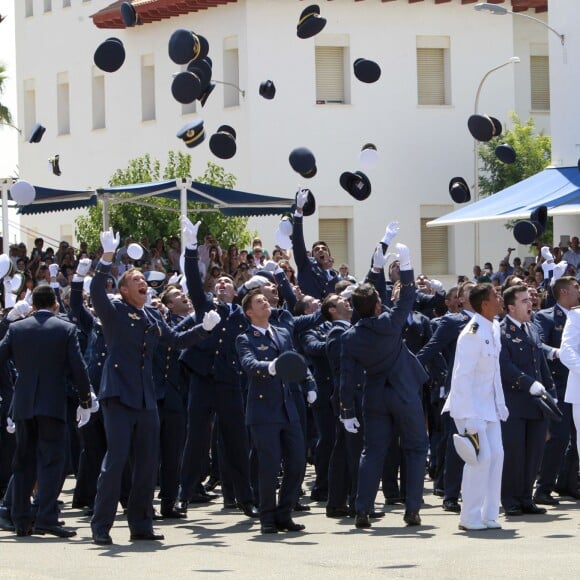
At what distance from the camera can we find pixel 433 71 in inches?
1558

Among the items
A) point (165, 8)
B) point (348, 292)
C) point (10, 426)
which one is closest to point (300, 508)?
point (348, 292)

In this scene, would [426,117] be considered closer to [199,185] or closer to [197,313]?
[199,185]

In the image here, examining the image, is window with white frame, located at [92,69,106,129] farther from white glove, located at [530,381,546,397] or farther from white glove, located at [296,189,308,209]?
white glove, located at [530,381,546,397]

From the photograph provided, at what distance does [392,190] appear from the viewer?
3925 cm

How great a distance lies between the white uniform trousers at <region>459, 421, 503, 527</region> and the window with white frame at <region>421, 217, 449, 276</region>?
28.6 m

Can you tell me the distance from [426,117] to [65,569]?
30746 mm

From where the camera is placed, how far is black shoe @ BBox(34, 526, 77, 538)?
11414mm

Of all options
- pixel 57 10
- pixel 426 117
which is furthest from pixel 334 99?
pixel 57 10

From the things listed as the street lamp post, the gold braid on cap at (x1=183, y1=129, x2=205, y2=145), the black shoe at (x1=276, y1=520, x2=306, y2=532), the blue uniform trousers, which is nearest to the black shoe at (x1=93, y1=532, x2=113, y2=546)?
the blue uniform trousers

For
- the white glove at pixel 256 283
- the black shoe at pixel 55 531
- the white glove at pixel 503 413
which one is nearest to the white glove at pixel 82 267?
the white glove at pixel 256 283

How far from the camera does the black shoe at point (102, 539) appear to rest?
10.9m

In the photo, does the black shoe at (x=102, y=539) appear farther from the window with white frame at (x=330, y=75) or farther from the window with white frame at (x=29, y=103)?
the window with white frame at (x=29, y=103)

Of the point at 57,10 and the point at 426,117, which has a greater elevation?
the point at 57,10

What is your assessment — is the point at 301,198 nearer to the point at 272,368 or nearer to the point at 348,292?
the point at 348,292
